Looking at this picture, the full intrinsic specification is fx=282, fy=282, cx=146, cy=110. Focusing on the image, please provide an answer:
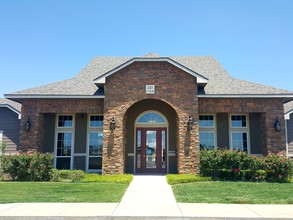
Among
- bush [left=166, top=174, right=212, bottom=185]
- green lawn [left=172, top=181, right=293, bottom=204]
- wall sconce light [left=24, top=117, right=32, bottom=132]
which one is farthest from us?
wall sconce light [left=24, top=117, right=32, bottom=132]

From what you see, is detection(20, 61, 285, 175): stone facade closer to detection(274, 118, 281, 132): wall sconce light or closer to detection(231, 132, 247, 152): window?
detection(274, 118, 281, 132): wall sconce light

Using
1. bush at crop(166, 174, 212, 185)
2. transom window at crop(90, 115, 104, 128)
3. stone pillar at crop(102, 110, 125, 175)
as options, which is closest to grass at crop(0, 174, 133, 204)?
stone pillar at crop(102, 110, 125, 175)

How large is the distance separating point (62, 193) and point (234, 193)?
5876 mm

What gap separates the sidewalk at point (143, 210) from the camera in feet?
21.4

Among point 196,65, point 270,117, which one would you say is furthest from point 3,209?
point 196,65

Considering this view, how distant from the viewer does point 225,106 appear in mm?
15227

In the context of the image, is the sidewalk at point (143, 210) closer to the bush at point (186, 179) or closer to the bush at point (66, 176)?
the bush at point (186, 179)

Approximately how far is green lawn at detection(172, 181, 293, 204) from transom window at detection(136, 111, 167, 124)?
200 inches

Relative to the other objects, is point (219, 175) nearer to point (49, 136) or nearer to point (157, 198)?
point (157, 198)

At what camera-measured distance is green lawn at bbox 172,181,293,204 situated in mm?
8352

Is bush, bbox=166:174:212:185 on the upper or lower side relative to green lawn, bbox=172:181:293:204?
upper

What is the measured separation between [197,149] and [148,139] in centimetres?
308

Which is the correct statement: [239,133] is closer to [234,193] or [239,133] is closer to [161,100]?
[161,100]

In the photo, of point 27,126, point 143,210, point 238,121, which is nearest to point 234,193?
point 143,210
